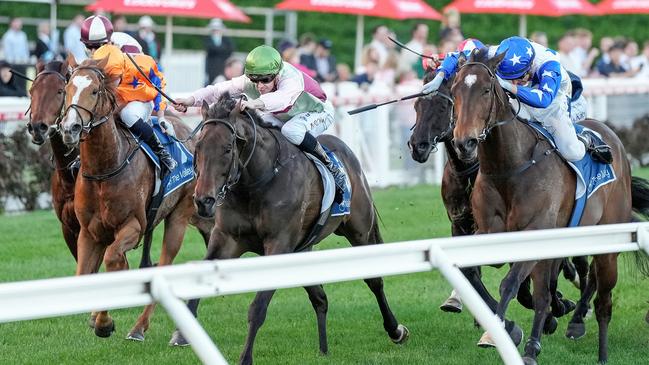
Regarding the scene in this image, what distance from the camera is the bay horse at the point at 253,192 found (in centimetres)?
634

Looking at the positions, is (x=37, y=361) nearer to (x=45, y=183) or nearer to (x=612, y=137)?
(x=612, y=137)

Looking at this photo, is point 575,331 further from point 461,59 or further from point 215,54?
point 215,54

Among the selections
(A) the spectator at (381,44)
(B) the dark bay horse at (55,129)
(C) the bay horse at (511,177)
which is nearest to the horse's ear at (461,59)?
(C) the bay horse at (511,177)

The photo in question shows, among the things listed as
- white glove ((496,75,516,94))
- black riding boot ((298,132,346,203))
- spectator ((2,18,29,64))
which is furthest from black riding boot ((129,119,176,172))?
spectator ((2,18,29,64))

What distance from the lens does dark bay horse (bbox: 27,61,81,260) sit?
729cm

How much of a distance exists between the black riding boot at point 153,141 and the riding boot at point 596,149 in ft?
8.63

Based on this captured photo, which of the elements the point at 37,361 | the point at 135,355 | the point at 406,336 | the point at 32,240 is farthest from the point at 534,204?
the point at 32,240

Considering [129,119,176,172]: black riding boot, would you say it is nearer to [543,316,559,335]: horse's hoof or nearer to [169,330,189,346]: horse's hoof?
[169,330,189,346]: horse's hoof

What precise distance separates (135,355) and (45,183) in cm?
626

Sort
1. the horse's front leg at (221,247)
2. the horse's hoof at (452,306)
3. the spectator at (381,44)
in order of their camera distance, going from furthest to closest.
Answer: the spectator at (381,44)
the horse's hoof at (452,306)
the horse's front leg at (221,247)

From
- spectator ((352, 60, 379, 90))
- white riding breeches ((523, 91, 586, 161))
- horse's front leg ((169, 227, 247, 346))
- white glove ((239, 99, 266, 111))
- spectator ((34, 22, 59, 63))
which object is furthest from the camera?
spectator ((352, 60, 379, 90))

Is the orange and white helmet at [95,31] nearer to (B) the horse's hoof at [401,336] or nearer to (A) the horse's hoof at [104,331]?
(A) the horse's hoof at [104,331]

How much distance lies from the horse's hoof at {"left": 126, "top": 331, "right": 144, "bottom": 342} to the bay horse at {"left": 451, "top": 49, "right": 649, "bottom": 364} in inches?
86.0

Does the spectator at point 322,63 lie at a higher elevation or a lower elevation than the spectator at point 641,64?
higher
